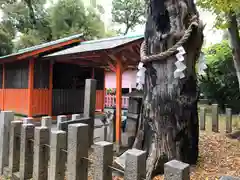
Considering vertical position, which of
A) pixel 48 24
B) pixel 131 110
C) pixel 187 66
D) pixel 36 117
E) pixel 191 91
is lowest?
pixel 36 117

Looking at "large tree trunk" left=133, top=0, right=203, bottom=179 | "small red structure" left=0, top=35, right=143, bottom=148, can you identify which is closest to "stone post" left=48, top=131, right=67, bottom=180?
"large tree trunk" left=133, top=0, right=203, bottom=179

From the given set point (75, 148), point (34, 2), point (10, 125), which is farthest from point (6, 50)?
point (75, 148)

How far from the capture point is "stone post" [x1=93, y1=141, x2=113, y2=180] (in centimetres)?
188

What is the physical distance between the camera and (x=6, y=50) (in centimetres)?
1616

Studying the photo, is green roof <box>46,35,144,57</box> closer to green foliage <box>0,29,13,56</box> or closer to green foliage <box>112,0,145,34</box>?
green foliage <box>0,29,13,56</box>

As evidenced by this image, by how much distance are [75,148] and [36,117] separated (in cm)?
832

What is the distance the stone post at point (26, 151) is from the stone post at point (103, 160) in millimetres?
1136

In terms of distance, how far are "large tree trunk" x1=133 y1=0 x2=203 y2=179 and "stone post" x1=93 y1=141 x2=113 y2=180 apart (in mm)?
1383

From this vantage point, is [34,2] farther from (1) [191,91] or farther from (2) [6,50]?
(1) [191,91]

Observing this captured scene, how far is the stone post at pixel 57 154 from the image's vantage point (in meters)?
2.30

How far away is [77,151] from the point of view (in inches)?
83.5

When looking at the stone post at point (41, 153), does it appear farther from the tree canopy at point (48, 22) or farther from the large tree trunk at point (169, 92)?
the tree canopy at point (48, 22)

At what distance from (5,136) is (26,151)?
661 mm

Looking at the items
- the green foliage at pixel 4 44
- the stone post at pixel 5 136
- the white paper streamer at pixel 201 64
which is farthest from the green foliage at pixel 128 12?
the stone post at pixel 5 136
